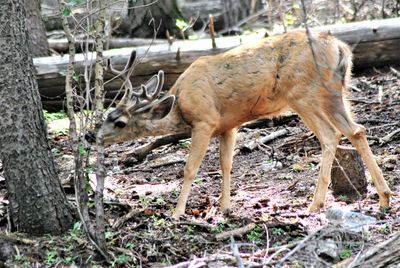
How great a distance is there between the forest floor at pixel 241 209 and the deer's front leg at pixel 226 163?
0.15 metres

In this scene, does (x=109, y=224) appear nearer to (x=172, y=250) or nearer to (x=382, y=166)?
(x=172, y=250)

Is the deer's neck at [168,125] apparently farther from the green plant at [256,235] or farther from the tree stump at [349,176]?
the green plant at [256,235]

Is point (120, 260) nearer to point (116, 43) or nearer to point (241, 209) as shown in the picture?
point (241, 209)

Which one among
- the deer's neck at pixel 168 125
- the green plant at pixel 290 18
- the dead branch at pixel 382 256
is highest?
the green plant at pixel 290 18

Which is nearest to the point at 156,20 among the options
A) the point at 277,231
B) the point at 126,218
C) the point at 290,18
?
the point at 290,18

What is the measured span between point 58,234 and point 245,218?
84.1 inches

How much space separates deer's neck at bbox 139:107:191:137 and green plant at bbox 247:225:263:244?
6.47 ft

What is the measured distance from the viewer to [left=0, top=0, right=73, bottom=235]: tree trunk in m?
6.21

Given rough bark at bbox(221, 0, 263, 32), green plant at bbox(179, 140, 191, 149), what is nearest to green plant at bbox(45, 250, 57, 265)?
green plant at bbox(179, 140, 191, 149)

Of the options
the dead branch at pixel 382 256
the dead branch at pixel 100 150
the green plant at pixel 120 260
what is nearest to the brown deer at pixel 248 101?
the green plant at pixel 120 260

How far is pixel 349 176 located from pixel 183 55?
545 centimetres

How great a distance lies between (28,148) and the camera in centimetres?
629

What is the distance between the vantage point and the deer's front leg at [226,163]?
818 centimetres

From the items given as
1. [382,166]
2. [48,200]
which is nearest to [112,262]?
[48,200]
